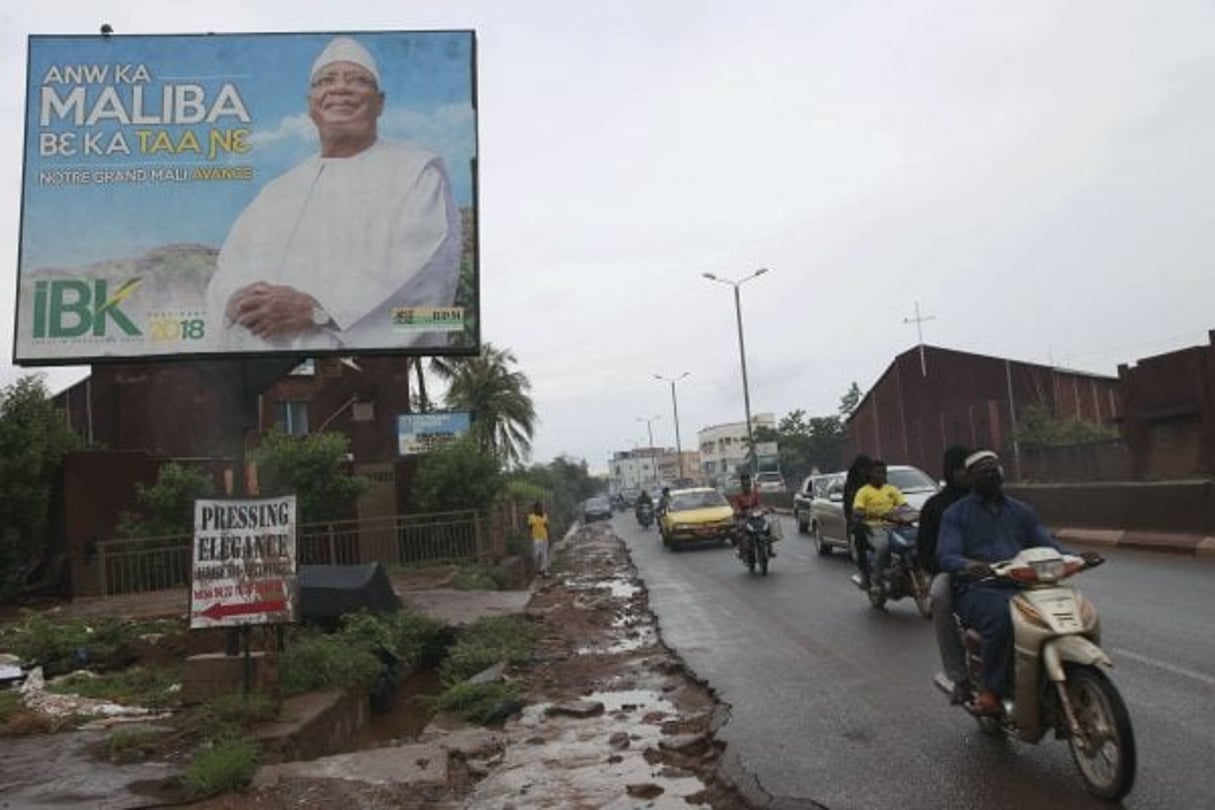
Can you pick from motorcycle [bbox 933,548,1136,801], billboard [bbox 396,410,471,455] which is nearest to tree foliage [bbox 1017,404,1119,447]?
billboard [bbox 396,410,471,455]

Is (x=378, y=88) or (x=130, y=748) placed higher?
(x=378, y=88)

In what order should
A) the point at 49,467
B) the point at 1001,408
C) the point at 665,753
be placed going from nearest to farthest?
the point at 665,753, the point at 49,467, the point at 1001,408

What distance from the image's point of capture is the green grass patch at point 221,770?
6176 mm

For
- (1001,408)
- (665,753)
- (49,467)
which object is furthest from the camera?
(1001,408)

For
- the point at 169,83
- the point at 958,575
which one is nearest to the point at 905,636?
the point at 958,575

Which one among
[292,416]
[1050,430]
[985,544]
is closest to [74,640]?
[985,544]

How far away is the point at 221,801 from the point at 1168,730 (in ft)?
17.2

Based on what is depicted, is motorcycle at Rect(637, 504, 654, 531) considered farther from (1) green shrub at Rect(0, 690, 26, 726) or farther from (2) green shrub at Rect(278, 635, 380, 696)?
(1) green shrub at Rect(0, 690, 26, 726)

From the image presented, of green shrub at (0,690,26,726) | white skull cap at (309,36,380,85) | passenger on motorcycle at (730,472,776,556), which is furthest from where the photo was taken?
passenger on motorcycle at (730,472,776,556)

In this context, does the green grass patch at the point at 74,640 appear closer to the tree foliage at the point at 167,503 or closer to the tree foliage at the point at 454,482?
the tree foliage at the point at 167,503

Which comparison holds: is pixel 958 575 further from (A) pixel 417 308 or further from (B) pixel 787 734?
(A) pixel 417 308

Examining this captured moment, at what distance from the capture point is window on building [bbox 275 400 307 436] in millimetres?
36719

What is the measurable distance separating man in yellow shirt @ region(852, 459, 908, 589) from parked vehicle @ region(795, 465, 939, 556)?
4671mm

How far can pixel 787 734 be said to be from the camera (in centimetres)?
682
